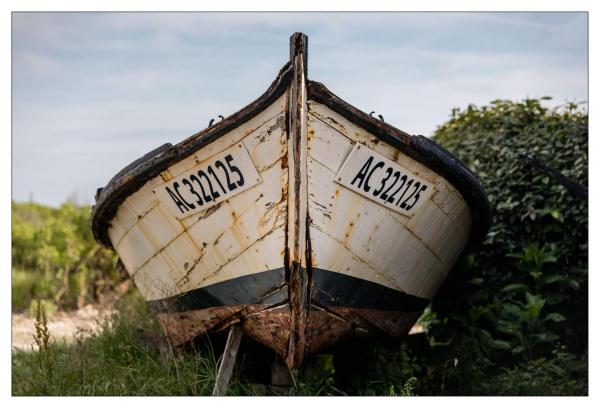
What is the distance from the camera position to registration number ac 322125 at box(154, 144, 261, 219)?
3.94 meters

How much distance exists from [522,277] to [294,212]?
8.75 ft

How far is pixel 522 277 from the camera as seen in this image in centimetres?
575

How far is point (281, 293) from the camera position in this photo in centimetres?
399

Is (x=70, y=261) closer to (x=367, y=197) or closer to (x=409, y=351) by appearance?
(x=409, y=351)

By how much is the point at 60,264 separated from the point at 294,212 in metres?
5.99

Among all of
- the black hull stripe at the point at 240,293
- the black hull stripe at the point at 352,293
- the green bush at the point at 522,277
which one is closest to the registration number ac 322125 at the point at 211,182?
the black hull stripe at the point at 240,293

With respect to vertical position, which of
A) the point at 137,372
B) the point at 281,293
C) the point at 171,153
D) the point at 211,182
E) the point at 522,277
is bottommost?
the point at 137,372

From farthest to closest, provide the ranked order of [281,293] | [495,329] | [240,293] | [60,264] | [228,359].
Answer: [60,264] < [495,329] < [228,359] < [240,293] < [281,293]

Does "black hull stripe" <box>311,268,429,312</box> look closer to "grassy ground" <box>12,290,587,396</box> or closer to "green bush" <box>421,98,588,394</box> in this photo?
"grassy ground" <box>12,290,587,396</box>

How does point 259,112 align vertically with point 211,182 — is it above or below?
above

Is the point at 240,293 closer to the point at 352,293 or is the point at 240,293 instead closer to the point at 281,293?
the point at 281,293

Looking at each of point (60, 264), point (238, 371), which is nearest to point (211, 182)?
point (238, 371)

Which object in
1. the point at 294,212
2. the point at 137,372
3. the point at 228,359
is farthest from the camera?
the point at 137,372

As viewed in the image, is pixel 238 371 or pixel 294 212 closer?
pixel 294 212
